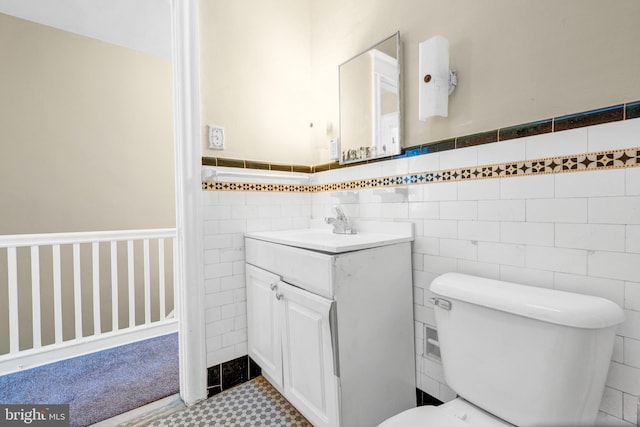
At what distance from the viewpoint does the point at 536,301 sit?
0.81m

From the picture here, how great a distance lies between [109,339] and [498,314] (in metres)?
2.53

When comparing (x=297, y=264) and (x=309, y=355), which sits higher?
(x=297, y=264)

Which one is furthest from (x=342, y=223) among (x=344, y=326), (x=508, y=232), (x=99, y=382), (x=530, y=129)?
(x=99, y=382)

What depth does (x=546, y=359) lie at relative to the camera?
2.55 feet

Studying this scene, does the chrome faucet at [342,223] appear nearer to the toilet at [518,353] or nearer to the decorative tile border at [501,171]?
the decorative tile border at [501,171]

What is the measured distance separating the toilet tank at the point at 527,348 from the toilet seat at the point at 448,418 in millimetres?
27

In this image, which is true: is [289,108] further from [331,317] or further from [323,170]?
[331,317]

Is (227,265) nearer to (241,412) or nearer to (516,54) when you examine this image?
(241,412)

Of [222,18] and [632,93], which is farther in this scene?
[222,18]

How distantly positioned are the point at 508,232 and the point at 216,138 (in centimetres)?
147

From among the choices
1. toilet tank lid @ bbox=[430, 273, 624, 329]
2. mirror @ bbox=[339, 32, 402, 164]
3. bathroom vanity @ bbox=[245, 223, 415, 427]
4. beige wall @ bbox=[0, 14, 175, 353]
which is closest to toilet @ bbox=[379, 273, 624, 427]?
toilet tank lid @ bbox=[430, 273, 624, 329]

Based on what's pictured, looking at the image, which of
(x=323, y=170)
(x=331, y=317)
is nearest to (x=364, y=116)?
(x=323, y=170)

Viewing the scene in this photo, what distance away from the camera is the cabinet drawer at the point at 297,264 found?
1.10m

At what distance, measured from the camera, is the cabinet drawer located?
1.10 metres
